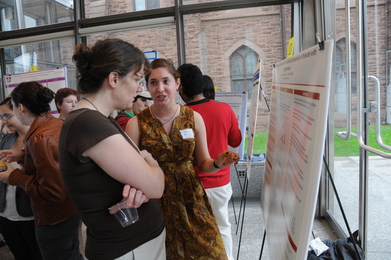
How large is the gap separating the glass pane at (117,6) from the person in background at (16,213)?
2.69 meters

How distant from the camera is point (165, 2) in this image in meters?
4.23

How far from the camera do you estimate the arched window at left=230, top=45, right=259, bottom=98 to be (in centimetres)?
429

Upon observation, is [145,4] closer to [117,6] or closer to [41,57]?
[117,6]

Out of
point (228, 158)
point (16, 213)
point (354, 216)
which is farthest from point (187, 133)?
point (354, 216)

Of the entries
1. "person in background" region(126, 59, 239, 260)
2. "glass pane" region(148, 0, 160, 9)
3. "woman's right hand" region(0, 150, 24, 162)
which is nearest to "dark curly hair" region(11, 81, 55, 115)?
"woman's right hand" region(0, 150, 24, 162)

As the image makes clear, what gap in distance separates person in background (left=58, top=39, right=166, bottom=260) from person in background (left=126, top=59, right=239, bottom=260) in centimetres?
44

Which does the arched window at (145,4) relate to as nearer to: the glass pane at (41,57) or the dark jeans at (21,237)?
the glass pane at (41,57)

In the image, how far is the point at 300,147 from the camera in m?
0.73

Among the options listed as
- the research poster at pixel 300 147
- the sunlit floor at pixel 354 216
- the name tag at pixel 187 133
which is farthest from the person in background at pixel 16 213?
the research poster at pixel 300 147

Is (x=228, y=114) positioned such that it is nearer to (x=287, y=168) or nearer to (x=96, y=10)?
(x=287, y=168)

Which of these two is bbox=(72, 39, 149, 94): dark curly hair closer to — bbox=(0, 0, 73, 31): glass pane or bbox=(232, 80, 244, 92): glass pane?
bbox=(232, 80, 244, 92): glass pane

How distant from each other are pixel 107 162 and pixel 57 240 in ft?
3.76

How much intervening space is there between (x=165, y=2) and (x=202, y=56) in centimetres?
92

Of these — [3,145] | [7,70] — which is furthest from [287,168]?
[7,70]
